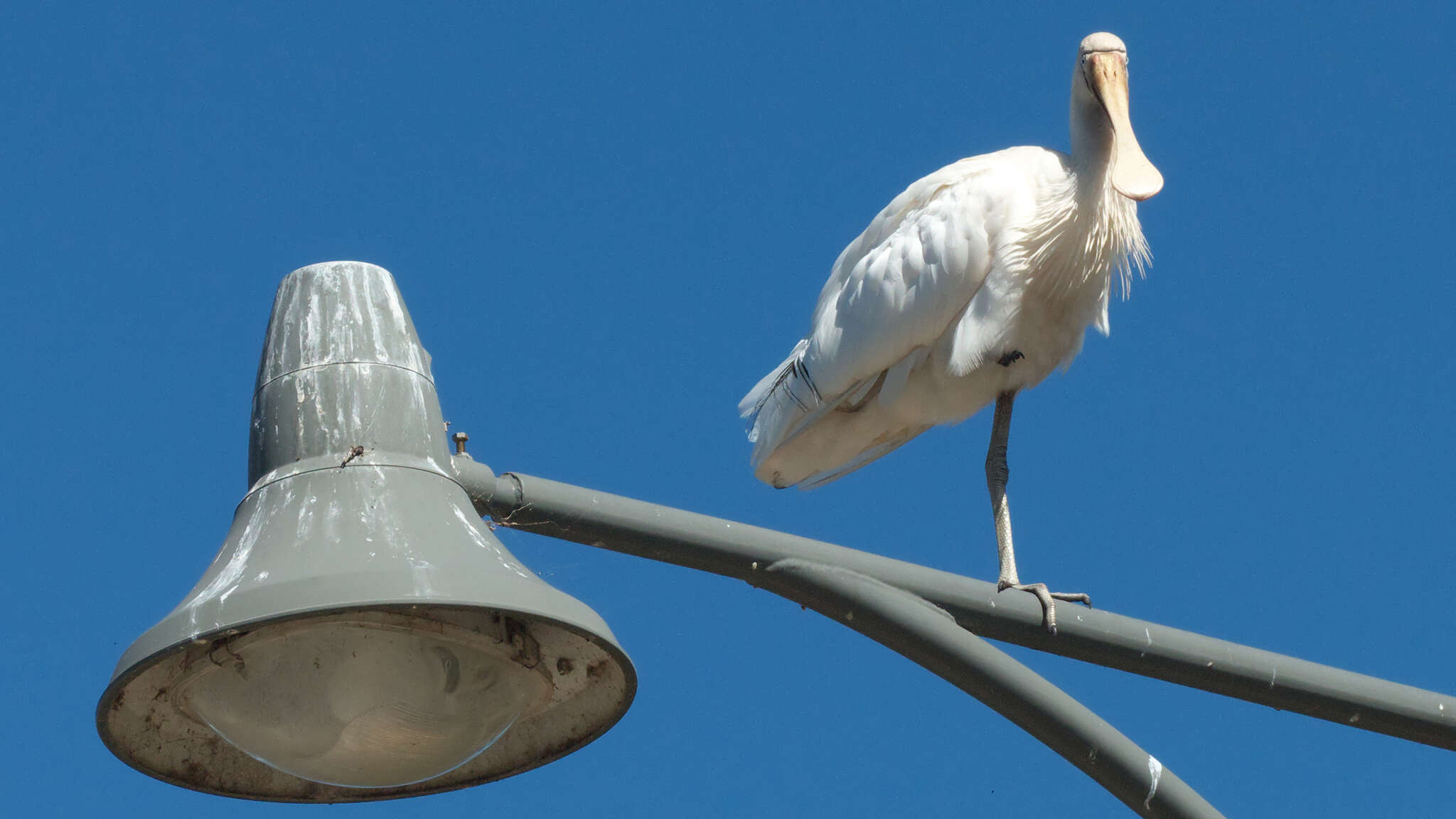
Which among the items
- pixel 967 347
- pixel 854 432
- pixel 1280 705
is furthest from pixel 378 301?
pixel 854 432

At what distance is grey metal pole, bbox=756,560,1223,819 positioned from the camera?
3705 millimetres

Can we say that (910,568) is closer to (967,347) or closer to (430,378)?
(430,378)

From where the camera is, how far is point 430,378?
3.88 metres

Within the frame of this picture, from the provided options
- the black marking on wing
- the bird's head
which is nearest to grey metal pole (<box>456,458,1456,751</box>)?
the bird's head

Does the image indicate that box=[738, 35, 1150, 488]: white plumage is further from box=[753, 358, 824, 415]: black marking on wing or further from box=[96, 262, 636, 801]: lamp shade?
box=[96, 262, 636, 801]: lamp shade

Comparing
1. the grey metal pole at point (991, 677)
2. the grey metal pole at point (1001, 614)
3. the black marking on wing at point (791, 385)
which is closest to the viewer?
the grey metal pole at point (991, 677)

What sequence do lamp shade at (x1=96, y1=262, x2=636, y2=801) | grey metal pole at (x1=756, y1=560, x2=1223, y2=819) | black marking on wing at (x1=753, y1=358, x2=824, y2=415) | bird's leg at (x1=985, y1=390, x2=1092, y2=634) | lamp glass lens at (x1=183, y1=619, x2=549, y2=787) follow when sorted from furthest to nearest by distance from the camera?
black marking on wing at (x1=753, y1=358, x2=824, y2=415)
bird's leg at (x1=985, y1=390, x2=1092, y2=634)
grey metal pole at (x1=756, y1=560, x2=1223, y2=819)
lamp glass lens at (x1=183, y1=619, x2=549, y2=787)
lamp shade at (x1=96, y1=262, x2=636, y2=801)

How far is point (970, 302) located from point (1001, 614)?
4.08 metres

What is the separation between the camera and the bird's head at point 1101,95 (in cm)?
751

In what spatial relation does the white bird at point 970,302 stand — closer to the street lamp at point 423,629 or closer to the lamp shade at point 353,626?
the street lamp at point 423,629

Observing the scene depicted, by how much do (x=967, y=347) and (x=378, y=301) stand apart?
443cm

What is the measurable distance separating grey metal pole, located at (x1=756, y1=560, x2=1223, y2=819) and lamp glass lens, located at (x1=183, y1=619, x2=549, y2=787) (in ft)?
2.32

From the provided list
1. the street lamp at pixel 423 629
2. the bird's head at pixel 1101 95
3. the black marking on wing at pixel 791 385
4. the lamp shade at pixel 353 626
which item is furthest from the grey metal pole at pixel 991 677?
the black marking on wing at pixel 791 385

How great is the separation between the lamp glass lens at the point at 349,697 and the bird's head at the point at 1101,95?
4242mm
